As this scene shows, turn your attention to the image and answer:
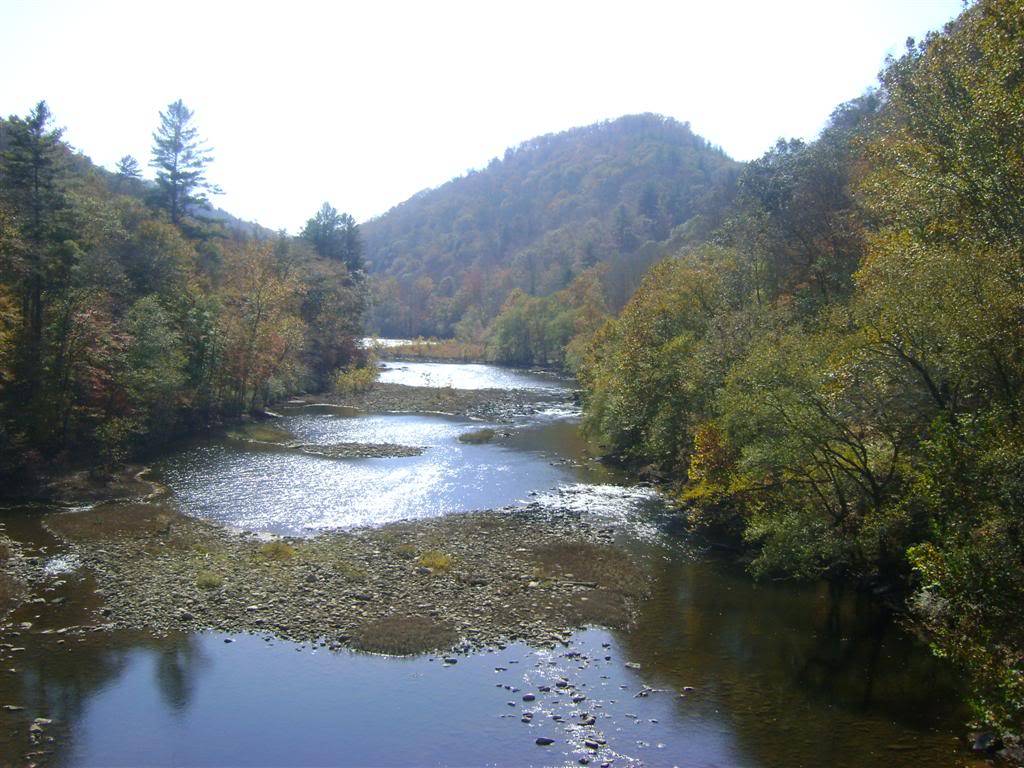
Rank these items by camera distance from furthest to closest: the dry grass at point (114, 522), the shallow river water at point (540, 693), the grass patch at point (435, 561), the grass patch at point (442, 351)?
the grass patch at point (442, 351), the dry grass at point (114, 522), the grass patch at point (435, 561), the shallow river water at point (540, 693)

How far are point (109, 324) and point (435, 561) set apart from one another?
24965 millimetres

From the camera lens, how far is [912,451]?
64.1 ft

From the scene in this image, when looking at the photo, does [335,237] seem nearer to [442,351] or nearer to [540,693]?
[442,351]

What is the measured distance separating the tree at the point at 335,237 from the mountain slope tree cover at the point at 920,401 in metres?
76.0

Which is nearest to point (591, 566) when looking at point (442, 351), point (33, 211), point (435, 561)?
point (435, 561)

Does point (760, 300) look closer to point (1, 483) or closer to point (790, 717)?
point (790, 717)

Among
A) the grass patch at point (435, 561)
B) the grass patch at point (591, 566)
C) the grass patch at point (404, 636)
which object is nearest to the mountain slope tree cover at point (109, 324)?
the grass patch at point (435, 561)

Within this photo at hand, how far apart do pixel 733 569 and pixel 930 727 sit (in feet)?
31.9

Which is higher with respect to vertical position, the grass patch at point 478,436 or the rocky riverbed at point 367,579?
the grass patch at point 478,436

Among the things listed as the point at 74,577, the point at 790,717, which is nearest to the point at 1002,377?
the point at 790,717

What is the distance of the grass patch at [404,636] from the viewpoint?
58.9 feet

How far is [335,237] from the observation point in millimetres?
100875

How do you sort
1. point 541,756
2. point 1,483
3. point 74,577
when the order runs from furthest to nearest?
point 1,483 → point 74,577 → point 541,756

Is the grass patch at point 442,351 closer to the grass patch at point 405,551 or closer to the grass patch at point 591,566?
the grass patch at point 405,551
